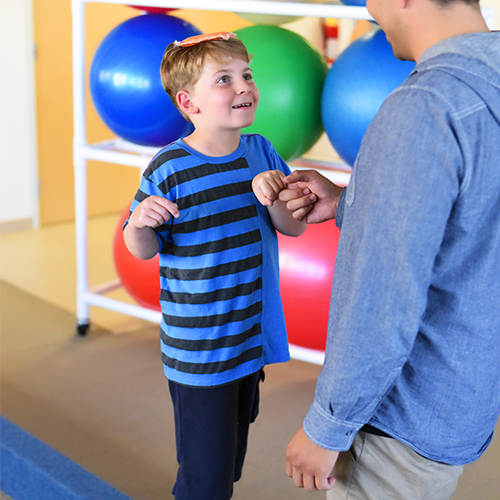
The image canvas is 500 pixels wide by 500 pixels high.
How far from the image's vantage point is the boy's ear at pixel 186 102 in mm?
1032

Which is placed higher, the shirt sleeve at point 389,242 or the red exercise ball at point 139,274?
the shirt sleeve at point 389,242

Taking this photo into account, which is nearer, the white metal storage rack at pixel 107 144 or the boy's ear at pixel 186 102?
the boy's ear at pixel 186 102

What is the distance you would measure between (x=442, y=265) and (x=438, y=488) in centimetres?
31

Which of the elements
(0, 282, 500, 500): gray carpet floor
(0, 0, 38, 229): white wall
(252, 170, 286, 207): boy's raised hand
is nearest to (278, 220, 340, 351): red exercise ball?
(0, 282, 500, 500): gray carpet floor

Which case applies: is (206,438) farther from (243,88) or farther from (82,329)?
(82,329)

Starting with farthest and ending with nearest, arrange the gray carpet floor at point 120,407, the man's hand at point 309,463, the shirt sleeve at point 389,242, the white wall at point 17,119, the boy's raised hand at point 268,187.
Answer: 1. the white wall at point 17,119
2. the gray carpet floor at point 120,407
3. the boy's raised hand at point 268,187
4. the man's hand at point 309,463
5. the shirt sleeve at point 389,242

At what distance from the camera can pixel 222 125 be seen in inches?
39.8

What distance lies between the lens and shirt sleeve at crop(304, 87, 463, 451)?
57cm

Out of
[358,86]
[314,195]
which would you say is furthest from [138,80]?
[314,195]

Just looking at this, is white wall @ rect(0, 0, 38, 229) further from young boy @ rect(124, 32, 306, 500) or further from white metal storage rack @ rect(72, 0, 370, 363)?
young boy @ rect(124, 32, 306, 500)

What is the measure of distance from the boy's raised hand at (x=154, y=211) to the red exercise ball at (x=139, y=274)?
3.77ft

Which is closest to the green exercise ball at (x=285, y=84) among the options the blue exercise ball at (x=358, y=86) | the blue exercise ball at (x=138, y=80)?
the blue exercise ball at (x=358, y=86)

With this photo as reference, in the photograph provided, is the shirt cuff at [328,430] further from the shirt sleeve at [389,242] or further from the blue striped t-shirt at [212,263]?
the blue striped t-shirt at [212,263]

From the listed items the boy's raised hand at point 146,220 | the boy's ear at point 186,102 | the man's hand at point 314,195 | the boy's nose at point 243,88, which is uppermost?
the boy's nose at point 243,88
